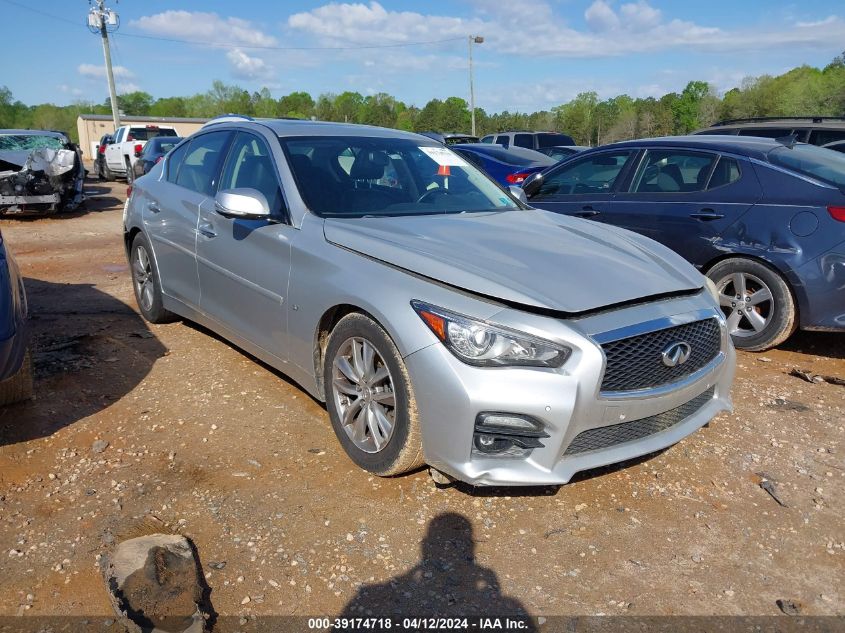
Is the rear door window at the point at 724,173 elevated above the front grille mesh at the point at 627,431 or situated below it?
above

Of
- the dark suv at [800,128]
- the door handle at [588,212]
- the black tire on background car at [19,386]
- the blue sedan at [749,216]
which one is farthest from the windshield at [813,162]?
the black tire on background car at [19,386]

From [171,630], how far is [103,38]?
37.0 meters

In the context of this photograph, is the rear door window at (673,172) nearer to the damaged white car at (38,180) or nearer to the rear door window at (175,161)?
the rear door window at (175,161)

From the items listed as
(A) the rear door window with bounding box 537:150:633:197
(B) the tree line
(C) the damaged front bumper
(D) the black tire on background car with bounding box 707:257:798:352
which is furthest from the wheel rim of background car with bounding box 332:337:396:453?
(B) the tree line

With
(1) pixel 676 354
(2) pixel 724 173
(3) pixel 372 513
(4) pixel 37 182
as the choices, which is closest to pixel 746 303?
(2) pixel 724 173

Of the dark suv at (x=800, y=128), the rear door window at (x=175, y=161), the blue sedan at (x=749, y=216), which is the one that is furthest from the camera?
the dark suv at (x=800, y=128)

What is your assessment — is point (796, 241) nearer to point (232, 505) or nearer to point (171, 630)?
point (232, 505)

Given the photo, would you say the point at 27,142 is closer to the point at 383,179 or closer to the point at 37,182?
the point at 37,182

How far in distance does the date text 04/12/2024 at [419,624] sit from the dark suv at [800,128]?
335 inches

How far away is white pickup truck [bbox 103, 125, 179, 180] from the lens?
2184 centimetres

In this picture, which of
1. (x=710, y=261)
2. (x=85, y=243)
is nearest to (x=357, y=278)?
(x=710, y=261)

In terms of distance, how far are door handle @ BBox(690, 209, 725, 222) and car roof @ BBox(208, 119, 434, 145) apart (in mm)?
2241

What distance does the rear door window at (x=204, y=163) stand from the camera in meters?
4.75

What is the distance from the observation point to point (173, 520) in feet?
10.2
